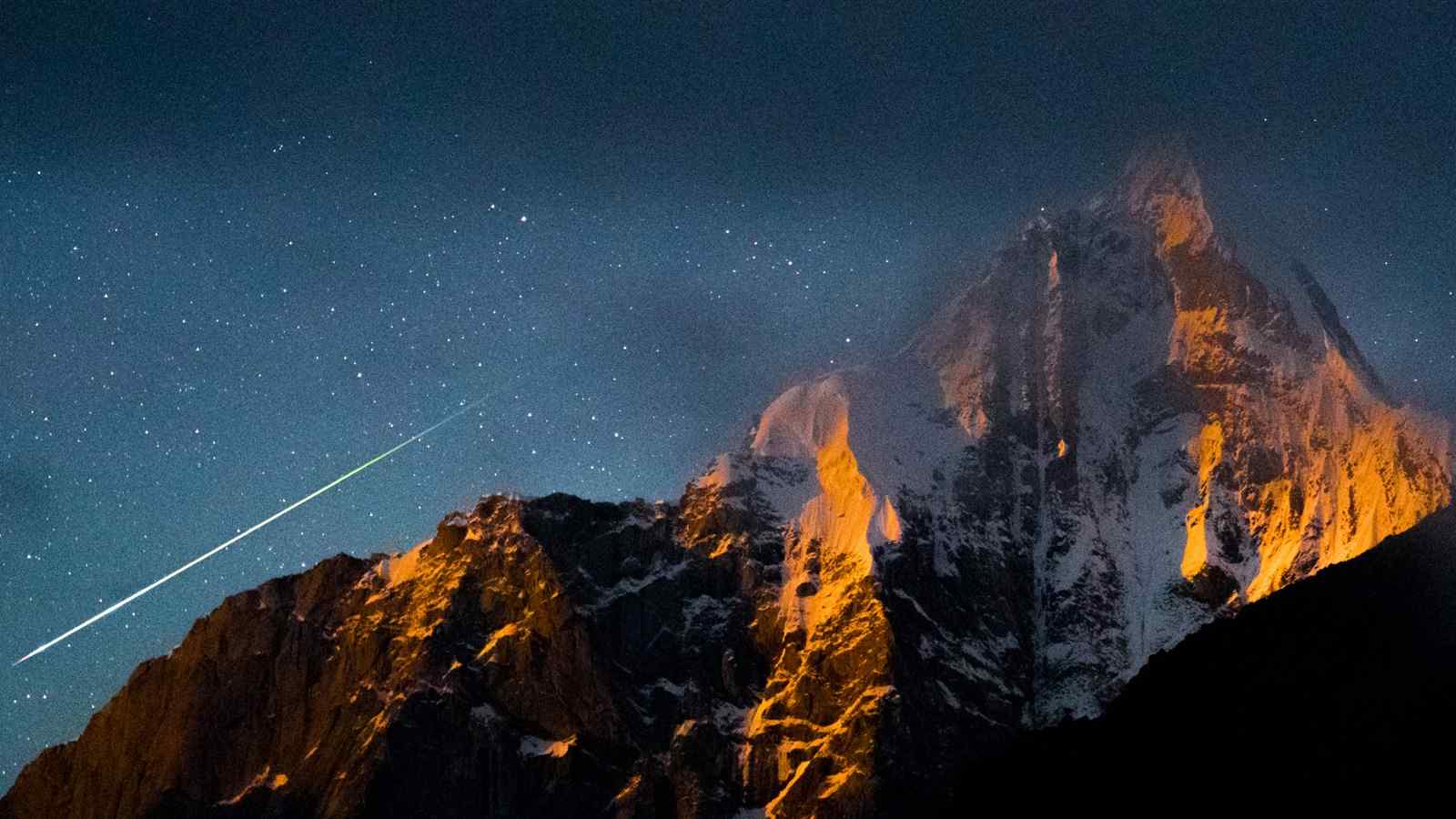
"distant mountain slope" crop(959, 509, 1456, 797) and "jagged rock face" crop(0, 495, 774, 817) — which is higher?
"jagged rock face" crop(0, 495, 774, 817)

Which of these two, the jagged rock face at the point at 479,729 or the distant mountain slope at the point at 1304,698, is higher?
the jagged rock face at the point at 479,729

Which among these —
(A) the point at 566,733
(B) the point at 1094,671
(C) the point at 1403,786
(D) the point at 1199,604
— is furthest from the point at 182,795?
(C) the point at 1403,786

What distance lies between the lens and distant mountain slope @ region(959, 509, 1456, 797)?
7300cm

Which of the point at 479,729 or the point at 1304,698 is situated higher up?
the point at 479,729

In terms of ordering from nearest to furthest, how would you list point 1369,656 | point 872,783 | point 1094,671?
point 1369,656, point 872,783, point 1094,671

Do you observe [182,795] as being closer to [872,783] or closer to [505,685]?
[505,685]

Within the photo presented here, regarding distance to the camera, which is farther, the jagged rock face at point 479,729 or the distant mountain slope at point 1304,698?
the jagged rock face at point 479,729

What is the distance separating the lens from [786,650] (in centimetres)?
19500

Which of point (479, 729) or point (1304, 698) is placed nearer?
point (1304, 698)

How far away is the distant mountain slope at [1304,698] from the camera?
73000 millimetres

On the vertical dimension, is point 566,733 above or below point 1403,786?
above

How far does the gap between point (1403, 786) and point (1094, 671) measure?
133852 millimetres

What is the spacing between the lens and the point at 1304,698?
82562mm

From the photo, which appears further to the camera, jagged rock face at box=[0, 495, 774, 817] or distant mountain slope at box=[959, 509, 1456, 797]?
jagged rock face at box=[0, 495, 774, 817]
